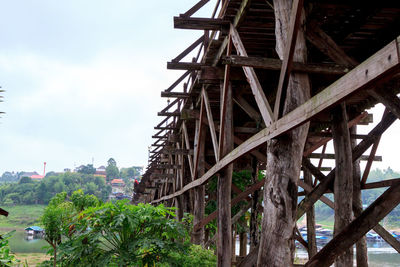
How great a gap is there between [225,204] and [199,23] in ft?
9.36

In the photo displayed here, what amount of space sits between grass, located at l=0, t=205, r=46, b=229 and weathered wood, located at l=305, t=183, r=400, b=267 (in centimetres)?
7763

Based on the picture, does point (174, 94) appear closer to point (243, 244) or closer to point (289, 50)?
point (289, 50)

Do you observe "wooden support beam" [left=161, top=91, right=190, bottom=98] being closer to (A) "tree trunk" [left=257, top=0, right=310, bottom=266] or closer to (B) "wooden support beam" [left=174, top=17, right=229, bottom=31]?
(B) "wooden support beam" [left=174, top=17, right=229, bottom=31]

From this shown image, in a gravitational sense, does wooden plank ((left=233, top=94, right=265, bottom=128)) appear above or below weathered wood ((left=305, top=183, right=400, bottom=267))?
above

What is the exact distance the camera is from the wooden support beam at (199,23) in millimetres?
4863

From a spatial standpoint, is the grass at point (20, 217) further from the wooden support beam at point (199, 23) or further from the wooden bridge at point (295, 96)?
the wooden support beam at point (199, 23)

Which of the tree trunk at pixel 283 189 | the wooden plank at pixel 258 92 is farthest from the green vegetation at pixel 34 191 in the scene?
the tree trunk at pixel 283 189

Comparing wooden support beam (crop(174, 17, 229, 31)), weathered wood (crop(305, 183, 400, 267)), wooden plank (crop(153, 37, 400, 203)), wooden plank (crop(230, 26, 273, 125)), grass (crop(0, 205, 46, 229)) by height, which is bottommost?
grass (crop(0, 205, 46, 229))

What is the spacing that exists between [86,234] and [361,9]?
5.32 m

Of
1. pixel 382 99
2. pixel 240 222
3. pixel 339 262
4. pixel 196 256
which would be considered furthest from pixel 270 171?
pixel 240 222

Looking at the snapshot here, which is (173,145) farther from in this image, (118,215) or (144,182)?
(144,182)

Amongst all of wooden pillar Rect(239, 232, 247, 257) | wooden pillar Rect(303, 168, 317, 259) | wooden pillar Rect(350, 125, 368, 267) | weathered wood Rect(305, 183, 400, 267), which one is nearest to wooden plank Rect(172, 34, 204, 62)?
wooden pillar Rect(350, 125, 368, 267)

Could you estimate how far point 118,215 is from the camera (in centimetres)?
609

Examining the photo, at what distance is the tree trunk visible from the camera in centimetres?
324
